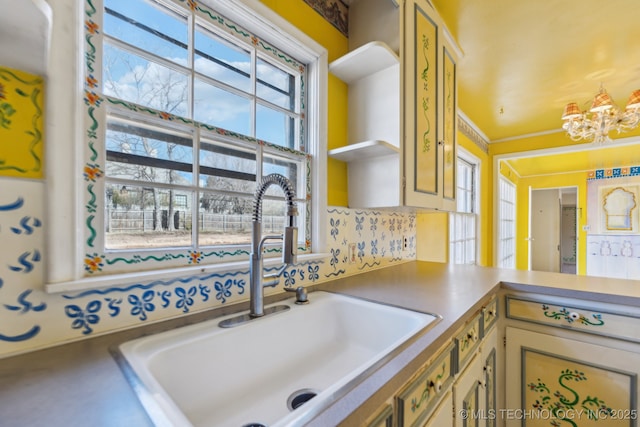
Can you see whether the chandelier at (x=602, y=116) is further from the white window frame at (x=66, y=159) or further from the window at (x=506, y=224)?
the white window frame at (x=66, y=159)

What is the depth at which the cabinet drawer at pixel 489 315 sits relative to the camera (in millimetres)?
1107

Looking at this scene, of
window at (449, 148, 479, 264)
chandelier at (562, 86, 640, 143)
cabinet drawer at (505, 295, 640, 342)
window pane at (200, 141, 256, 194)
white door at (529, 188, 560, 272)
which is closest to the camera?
window pane at (200, 141, 256, 194)

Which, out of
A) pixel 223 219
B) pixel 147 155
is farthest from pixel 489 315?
pixel 147 155

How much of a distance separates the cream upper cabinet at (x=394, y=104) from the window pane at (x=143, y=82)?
670 mm

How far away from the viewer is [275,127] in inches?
45.6

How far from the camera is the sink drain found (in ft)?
2.25

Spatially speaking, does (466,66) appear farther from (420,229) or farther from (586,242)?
(586,242)

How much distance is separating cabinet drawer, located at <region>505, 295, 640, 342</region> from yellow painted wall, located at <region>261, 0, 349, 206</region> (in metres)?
0.99

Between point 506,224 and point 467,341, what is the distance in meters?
4.49

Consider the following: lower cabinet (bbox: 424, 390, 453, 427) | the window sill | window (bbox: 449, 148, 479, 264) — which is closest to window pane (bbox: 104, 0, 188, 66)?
the window sill

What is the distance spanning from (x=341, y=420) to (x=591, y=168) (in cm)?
655

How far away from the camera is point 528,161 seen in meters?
4.34

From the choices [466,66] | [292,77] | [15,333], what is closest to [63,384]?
[15,333]

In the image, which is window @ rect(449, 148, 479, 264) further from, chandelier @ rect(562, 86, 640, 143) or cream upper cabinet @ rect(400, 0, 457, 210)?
cream upper cabinet @ rect(400, 0, 457, 210)
